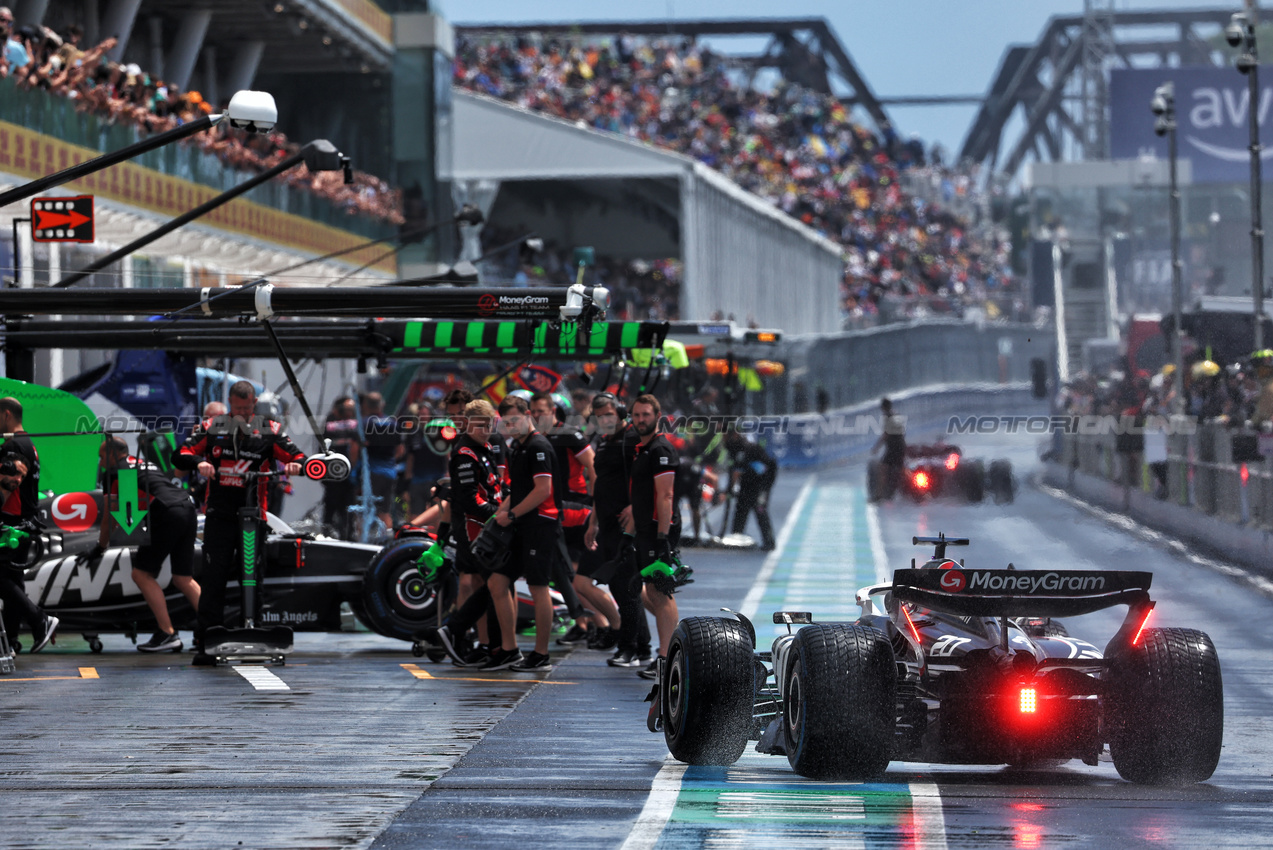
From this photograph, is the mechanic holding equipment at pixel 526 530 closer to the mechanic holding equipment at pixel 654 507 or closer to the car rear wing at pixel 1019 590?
the mechanic holding equipment at pixel 654 507

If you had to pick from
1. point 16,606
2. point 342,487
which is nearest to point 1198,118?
point 342,487

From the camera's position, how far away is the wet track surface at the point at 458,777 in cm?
691

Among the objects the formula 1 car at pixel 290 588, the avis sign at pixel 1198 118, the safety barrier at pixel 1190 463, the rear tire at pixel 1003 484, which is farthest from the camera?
the avis sign at pixel 1198 118

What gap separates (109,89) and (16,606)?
11.1 m

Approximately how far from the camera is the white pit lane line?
11450mm

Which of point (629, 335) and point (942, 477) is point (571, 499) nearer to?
point (629, 335)

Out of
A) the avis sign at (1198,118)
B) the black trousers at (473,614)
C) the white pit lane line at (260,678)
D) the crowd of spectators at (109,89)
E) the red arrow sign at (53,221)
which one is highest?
the avis sign at (1198,118)

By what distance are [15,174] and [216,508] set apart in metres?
8.88

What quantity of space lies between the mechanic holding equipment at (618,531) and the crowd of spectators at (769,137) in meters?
35.2

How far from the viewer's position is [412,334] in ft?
50.2

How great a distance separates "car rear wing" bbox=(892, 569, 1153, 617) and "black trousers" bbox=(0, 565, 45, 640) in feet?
22.9

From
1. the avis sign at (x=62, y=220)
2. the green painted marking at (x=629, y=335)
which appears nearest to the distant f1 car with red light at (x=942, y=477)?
the green painted marking at (x=629, y=335)

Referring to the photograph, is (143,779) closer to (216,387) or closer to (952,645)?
(952,645)

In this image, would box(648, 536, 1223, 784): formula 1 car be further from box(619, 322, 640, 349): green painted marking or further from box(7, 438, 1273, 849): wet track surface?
box(619, 322, 640, 349): green painted marking
